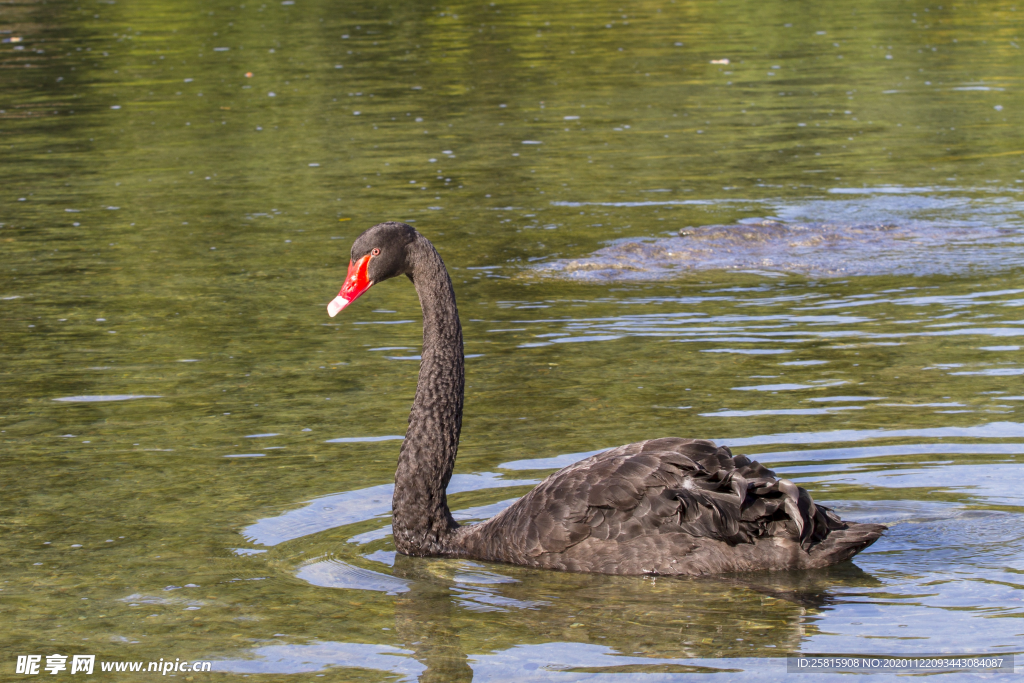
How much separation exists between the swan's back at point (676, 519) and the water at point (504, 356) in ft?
0.40

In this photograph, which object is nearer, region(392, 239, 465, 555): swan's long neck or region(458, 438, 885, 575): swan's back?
region(458, 438, 885, 575): swan's back

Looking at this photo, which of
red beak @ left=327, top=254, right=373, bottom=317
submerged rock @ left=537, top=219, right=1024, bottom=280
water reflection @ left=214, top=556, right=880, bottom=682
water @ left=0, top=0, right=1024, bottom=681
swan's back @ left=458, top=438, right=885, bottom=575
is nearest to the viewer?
water reflection @ left=214, top=556, right=880, bottom=682

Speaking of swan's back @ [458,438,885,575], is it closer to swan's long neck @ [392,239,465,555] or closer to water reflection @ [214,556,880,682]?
water reflection @ [214,556,880,682]

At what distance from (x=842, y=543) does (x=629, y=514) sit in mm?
878

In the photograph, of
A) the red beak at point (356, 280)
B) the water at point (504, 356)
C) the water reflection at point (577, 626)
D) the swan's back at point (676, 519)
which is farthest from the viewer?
the red beak at point (356, 280)

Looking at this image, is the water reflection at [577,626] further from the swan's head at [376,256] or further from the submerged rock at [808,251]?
the submerged rock at [808,251]

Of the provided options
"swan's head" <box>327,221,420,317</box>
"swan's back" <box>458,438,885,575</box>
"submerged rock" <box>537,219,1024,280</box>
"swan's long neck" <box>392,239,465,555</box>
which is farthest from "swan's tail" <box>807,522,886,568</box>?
"submerged rock" <box>537,219,1024,280</box>

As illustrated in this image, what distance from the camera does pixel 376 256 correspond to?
6.16 m

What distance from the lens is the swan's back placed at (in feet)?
18.0

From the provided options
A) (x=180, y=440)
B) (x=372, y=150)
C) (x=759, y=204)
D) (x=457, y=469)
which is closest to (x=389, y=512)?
(x=457, y=469)

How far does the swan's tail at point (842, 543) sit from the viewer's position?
548 cm

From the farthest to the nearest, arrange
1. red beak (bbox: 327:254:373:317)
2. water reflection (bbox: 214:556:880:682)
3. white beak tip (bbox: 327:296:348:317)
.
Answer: red beak (bbox: 327:254:373:317) → white beak tip (bbox: 327:296:348:317) → water reflection (bbox: 214:556:880:682)

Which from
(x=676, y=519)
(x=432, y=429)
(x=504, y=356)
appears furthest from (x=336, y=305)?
(x=504, y=356)

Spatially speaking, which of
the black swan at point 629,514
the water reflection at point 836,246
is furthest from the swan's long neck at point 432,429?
the water reflection at point 836,246
